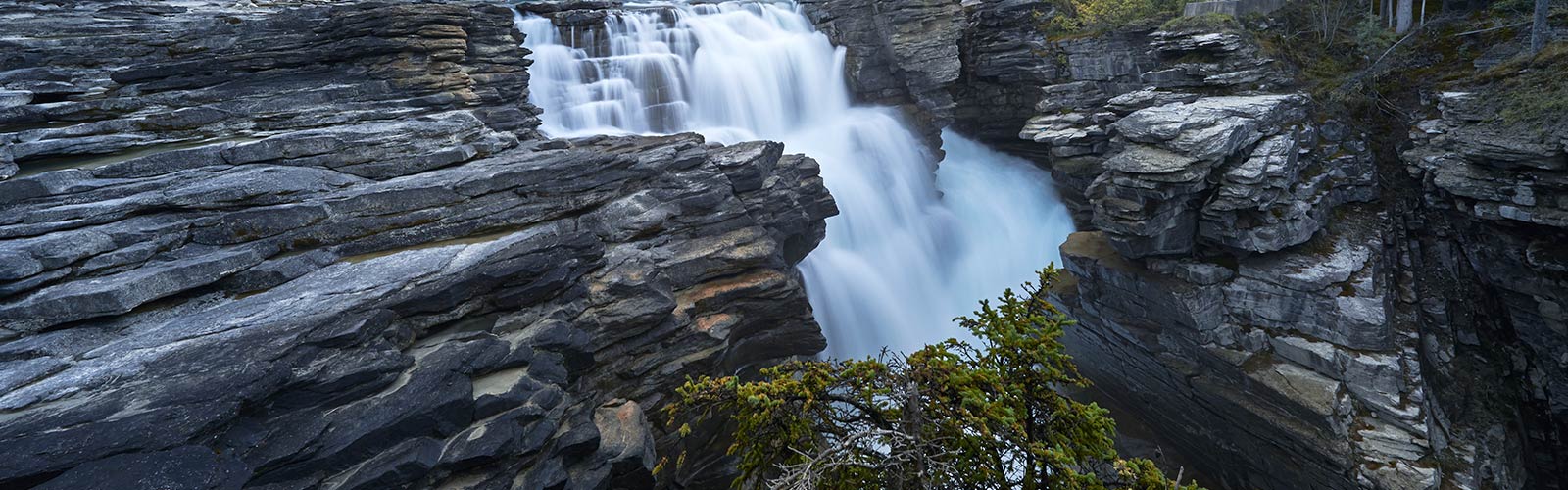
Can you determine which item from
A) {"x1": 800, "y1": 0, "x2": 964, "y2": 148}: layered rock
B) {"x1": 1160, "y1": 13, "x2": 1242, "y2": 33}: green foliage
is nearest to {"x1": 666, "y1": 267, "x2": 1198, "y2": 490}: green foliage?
{"x1": 1160, "y1": 13, "x2": 1242, "y2": 33}: green foliage

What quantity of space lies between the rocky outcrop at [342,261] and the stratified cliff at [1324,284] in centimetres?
738

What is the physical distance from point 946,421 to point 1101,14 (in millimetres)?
19164

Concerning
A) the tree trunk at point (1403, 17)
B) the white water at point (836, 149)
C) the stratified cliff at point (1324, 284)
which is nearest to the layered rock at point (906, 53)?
the white water at point (836, 149)

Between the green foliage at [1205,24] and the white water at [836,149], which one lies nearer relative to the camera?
the green foliage at [1205,24]

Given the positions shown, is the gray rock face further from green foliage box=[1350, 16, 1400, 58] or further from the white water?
green foliage box=[1350, 16, 1400, 58]

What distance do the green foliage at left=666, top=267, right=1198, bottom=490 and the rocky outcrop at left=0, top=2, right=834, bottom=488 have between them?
12.4ft

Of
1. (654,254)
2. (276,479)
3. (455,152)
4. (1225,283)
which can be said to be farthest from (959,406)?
(1225,283)

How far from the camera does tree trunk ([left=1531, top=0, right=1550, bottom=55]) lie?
1245 cm

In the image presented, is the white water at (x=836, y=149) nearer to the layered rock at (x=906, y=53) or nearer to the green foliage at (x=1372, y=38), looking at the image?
the layered rock at (x=906, y=53)

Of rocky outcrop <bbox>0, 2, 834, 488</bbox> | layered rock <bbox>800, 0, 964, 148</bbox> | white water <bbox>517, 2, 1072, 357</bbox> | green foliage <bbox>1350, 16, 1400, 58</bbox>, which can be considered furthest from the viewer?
layered rock <bbox>800, 0, 964, 148</bbox>

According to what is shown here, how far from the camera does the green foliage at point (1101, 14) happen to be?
63.5 feet

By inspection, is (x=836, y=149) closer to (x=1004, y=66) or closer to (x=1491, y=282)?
(x=1004, y=66)

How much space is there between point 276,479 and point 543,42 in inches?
665

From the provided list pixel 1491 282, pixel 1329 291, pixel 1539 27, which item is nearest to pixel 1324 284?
pixel 1329 291
